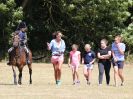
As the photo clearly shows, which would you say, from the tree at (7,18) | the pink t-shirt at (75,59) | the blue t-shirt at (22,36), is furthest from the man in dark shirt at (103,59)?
the tree at (7,18)

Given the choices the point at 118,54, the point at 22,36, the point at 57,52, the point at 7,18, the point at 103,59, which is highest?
the point at 7,18

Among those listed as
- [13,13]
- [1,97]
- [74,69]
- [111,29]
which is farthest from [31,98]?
[111,29]

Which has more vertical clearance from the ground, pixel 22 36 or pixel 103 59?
pixel 22 36

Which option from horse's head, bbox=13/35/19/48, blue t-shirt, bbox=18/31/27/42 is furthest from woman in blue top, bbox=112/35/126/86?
horse's head, bbox=13/35/19/48

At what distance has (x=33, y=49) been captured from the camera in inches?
1927

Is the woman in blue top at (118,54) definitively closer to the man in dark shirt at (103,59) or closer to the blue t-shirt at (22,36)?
the man in dark shirt at (103,59)

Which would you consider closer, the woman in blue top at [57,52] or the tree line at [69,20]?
the woman in blue top at [57,52]

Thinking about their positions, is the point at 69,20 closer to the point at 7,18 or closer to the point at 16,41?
the point at 7,18

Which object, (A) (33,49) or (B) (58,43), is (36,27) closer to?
(A) (33,49)

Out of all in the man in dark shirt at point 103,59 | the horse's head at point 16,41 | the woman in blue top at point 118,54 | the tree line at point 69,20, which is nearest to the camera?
the woman in blue top at point 118,54

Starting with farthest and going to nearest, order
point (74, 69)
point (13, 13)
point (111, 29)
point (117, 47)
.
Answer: point (111, 29) → point (13, 13) → point (74, 69) → point (117, 47)

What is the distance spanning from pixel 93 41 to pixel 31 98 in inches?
1207

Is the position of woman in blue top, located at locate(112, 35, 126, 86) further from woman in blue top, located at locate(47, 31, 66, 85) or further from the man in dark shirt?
woman in blue top, located at locate(47, 31, 66, 85)

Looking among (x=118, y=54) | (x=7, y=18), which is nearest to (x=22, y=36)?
(x=118, y=54)
